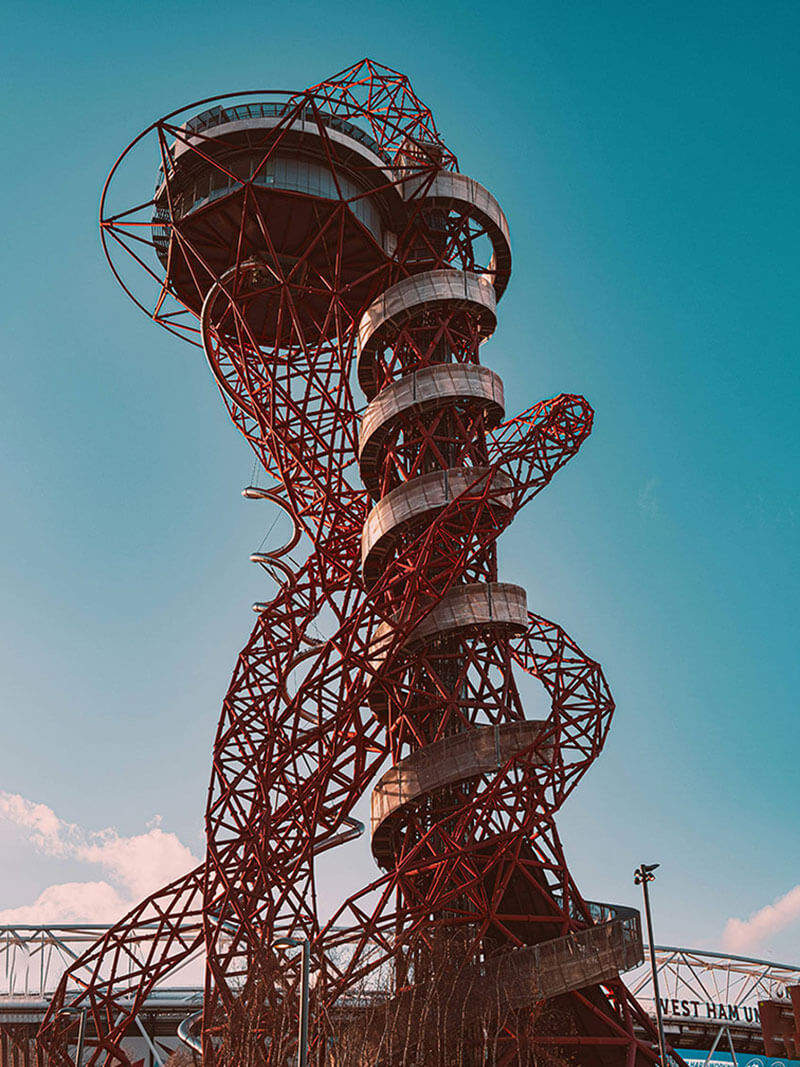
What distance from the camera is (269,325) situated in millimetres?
59375

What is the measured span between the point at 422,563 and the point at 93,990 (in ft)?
69.5

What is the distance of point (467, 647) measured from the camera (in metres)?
44.8

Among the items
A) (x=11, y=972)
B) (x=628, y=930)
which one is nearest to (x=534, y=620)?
(x=628, y=930)

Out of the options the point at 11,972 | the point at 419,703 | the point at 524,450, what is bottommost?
the point at 11,972

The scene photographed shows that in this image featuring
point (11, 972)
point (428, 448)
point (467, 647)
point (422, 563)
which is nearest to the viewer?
point (422, 563)

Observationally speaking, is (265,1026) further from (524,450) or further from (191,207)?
(191,207)

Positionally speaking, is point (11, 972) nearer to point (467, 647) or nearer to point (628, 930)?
point (467, 647)

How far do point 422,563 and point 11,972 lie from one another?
146 ft

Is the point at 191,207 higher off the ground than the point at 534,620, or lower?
higher

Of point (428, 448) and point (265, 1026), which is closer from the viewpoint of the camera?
point (265, 1026)

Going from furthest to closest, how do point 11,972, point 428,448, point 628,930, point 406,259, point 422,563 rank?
point 11,972, point 406,259, point 428,448, point 422,563, point 628,930

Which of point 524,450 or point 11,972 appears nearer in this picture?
point 524,450

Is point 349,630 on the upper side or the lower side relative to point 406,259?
lower

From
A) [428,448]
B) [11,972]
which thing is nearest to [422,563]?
[428,448]
